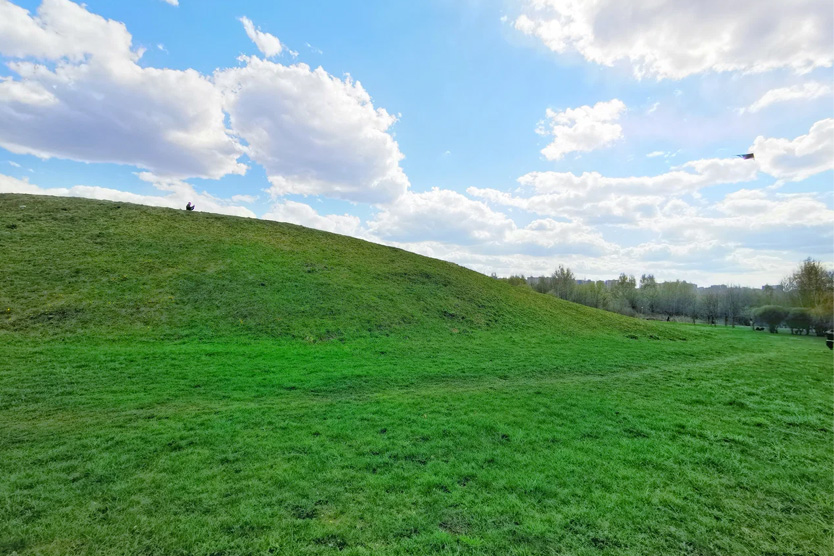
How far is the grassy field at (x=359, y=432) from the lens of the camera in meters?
5.62

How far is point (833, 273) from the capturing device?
6144 centimetres

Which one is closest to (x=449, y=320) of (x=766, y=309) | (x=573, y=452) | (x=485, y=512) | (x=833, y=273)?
(x=573, y=452)

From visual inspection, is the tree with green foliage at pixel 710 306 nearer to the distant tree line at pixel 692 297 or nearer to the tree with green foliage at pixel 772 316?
the distant tree line at pixel 692 297

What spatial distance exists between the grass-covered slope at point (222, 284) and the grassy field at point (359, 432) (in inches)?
10.2

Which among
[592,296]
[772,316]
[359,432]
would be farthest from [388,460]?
[592,296]

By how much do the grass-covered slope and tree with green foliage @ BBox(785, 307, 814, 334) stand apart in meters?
36.6

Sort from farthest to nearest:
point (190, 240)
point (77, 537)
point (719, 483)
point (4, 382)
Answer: point (190, 240), point (4, 382), point (719, 483), point (77, 537)

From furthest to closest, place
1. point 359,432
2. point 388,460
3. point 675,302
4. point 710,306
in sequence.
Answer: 1. point 675,302
2. point 710,306
3. point 359,432
4. point 388,460

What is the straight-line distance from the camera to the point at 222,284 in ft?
87.6

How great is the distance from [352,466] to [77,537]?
4352 mm

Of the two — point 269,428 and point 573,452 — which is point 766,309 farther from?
point 269,428

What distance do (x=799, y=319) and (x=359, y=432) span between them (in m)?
74.1

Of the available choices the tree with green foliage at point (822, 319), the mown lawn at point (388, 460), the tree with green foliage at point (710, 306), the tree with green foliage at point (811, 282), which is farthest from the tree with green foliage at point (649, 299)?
the mown lawn at point (388, 460)

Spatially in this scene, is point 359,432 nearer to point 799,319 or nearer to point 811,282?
point 799,319
